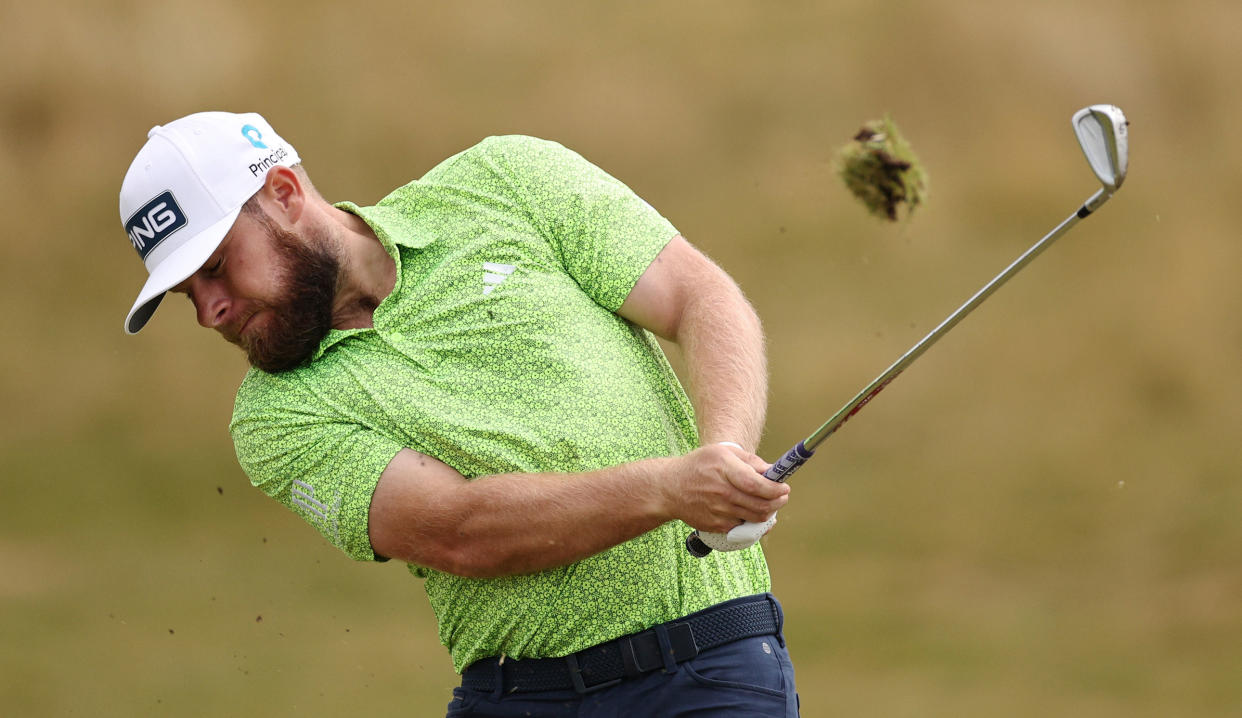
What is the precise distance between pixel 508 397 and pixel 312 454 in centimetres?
31

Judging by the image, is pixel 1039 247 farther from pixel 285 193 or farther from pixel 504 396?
pixel 285 193

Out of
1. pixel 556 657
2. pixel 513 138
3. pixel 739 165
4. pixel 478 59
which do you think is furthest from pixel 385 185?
pixel 556 657

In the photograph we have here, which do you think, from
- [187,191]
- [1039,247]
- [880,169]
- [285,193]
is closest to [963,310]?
[1039,247]

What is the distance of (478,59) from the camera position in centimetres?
645

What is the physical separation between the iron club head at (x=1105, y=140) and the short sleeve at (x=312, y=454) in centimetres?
109

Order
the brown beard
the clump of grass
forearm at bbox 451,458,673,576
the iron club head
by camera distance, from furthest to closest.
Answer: the clump of grass → the brown beard → forearm at bbox 451,458,673,576 → the iron club head

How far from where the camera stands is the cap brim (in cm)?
233

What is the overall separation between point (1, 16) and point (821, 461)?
4045 mm

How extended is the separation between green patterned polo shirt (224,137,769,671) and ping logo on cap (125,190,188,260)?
28 cm

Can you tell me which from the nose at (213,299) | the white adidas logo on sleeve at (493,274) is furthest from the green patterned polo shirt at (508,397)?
the nose at (213,299)

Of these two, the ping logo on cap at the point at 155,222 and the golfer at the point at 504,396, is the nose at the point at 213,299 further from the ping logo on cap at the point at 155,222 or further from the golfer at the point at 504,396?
the ping logo on cap at the point at 155,222

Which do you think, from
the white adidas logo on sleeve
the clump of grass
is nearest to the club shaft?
the white adidas logo on sleeve

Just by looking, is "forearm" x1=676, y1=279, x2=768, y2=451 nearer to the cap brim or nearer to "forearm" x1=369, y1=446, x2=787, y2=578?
"forearm" x1=369, y1=446, x2=787, y2=578

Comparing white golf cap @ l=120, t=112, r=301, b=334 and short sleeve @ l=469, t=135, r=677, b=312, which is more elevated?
white golf cap @ l=120, t=112, r=301, b=334
